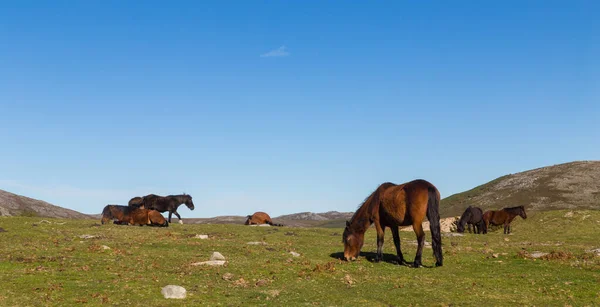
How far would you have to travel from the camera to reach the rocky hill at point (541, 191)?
7281 cm

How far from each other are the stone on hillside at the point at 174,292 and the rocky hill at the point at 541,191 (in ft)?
221

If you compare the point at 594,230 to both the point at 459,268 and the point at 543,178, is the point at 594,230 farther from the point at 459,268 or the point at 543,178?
the point at 543,178

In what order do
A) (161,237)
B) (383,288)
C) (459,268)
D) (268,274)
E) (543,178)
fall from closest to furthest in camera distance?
1. (383,288)
2. (268,274)
3. (459,268)
4. (161,237)
5. (543,178)

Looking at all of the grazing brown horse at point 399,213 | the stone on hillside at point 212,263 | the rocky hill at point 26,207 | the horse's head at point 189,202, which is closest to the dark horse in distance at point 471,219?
the grazing brown horse at point 399,213

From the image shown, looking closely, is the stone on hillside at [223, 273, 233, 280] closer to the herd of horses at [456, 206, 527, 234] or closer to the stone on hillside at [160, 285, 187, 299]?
the stone on hillside at [160, 285, 187, 299]

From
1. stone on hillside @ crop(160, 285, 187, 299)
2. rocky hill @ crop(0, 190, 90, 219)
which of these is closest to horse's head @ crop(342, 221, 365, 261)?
stone on hillside @ crop(160, 285, 187, 299)

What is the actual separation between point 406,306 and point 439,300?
47.4 inches

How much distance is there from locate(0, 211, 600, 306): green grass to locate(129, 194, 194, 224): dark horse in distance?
50.1 feet

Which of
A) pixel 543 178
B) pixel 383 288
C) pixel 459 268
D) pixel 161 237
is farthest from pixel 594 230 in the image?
pixel 543 178

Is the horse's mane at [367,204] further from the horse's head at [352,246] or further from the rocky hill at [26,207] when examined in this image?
the rocky hill at [26,207]

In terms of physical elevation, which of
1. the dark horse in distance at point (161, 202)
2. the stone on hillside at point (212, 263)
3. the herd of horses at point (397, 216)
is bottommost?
the stone on hillside at point (212, 263)

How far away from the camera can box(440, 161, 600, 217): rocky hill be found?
72.8 m

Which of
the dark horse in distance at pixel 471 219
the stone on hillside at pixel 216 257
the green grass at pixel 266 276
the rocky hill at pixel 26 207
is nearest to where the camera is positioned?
the green grass at pixel 266 276

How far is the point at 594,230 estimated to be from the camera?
1443 inches
